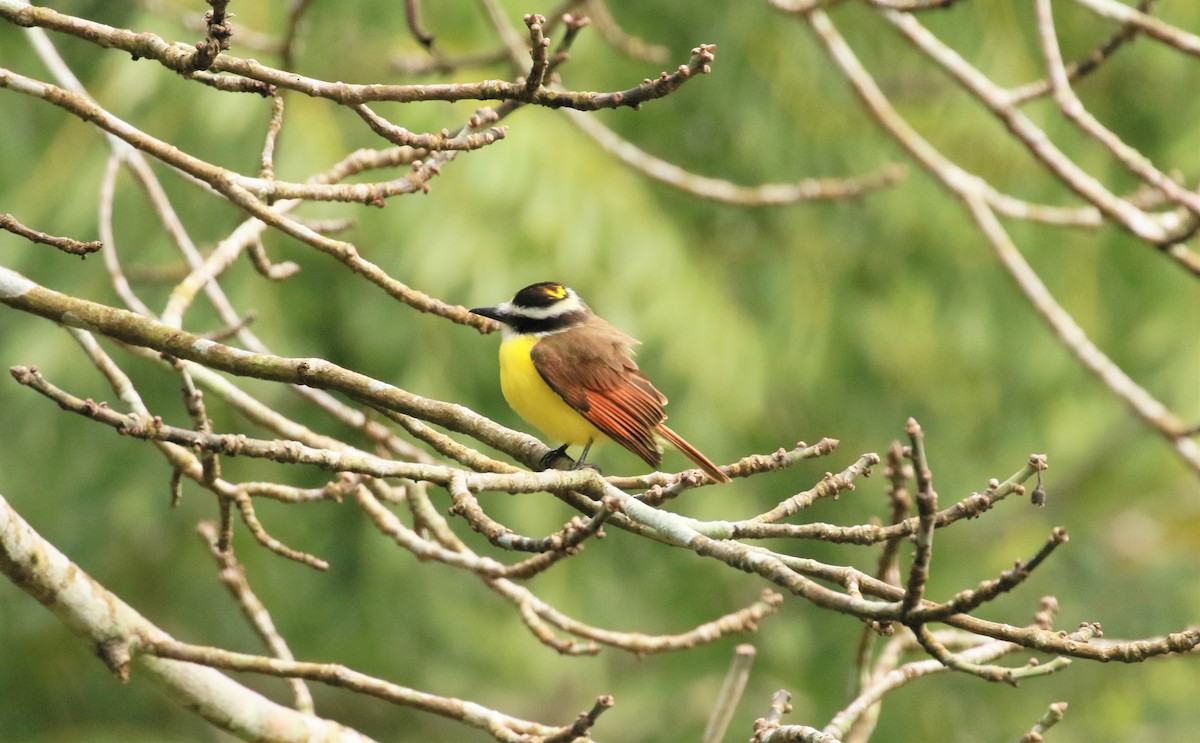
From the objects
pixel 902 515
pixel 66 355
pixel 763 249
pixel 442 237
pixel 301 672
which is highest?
pixel 763 249

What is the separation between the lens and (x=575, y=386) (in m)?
5.05

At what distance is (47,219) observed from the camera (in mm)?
9789

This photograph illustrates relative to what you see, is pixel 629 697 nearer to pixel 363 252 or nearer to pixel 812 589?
pixel 363 252

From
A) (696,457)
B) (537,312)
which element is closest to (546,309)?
(537,312)

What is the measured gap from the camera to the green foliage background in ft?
31.1

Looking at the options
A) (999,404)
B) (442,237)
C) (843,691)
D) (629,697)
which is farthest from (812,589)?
(999,404)

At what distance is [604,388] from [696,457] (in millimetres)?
940

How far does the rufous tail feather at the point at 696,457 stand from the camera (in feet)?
11.3

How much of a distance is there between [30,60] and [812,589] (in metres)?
9.48

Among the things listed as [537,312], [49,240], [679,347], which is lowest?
[49,240]

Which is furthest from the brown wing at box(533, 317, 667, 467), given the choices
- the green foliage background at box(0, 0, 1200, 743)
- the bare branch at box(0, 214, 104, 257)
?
the green foliage background at box(0, 0, 1200, 743)

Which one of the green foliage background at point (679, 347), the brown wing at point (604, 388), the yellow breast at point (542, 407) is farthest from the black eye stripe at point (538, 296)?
the green foliage background at point (679, 347)

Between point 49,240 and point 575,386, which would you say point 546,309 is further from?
point 49,240

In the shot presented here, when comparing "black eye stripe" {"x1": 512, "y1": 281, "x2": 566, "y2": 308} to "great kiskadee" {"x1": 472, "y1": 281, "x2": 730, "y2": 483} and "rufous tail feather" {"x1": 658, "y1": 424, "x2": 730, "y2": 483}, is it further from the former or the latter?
"rufous tail feather" {"x1": 658, "y1": 424, "x2": 730, "y2": 483}
